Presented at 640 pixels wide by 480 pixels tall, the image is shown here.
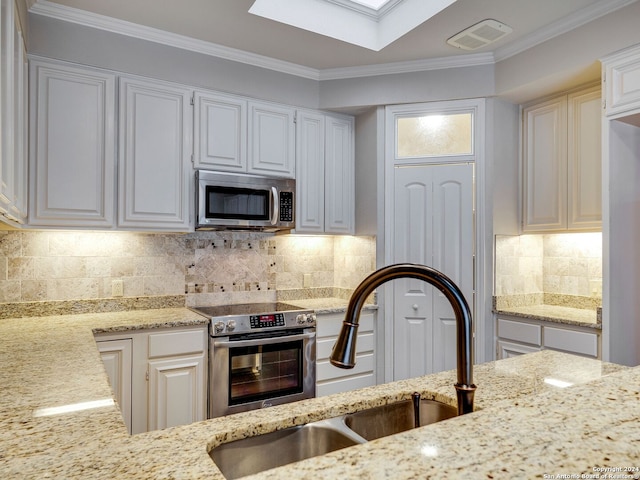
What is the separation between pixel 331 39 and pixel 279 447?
2.74m

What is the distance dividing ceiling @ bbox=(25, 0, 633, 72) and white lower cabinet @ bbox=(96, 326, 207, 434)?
194cm

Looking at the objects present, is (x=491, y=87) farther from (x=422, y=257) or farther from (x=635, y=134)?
(x=422, y=257)

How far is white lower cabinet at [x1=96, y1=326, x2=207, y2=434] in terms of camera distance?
8.52ft

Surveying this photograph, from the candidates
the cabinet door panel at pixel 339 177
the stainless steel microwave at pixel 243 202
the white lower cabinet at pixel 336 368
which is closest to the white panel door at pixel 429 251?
the white lower cabinet at pixel 336 368

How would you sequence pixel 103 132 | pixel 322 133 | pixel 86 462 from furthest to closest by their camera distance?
pixel 322 133 → pixel 103 132 → pixel 86 462

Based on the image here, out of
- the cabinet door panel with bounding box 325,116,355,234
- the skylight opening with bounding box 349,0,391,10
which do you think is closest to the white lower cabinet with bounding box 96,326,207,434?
the cabinet door panel with bounding box 325,116,355,234

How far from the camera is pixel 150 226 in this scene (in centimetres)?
296

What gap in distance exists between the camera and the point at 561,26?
279 cm

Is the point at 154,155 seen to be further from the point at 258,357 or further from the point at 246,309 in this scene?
the point at 258,357

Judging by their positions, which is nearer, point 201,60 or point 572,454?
point 572,454

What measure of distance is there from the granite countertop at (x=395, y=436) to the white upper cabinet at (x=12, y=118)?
839 millimetres

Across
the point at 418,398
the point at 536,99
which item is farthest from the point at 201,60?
the point at 418,398

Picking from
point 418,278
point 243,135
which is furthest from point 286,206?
point 418,278

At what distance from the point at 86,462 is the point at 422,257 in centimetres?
298
